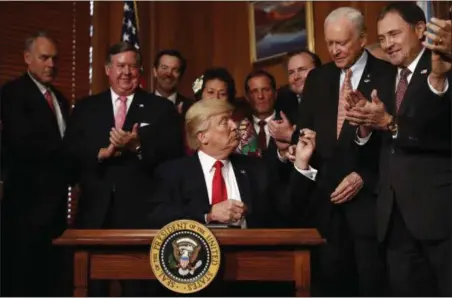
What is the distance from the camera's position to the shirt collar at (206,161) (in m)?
3.46

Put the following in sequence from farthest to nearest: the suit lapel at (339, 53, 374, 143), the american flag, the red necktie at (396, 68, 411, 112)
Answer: the american flag < the suit lapel at (339, 53, 374, 143) < the red necktie at (396, 68, 411, 112)

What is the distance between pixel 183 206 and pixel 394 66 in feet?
4.25

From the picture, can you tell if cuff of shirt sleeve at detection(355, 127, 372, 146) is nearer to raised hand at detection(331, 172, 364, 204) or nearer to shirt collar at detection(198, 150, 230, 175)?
raised hand at detection(331, 172, 364, 204)

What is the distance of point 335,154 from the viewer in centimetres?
358

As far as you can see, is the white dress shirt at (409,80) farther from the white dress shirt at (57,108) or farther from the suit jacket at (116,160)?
the white dress shirt at (57,108)

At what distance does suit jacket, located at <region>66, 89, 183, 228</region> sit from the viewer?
4020 millimetres

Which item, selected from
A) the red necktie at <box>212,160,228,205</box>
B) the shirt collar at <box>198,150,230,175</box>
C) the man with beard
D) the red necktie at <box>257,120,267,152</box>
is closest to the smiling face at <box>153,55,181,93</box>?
the man with beard

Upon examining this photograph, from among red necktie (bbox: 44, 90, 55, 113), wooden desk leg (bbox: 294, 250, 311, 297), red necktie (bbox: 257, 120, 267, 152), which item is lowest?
wooden desk leg (bbox: 294, 250, 311, 297)

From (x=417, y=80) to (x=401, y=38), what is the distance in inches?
10.6

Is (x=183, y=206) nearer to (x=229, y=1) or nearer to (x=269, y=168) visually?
(x=269, y=168)

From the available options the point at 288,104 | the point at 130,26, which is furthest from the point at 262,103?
the point at 130,26

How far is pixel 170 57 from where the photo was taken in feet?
15.9

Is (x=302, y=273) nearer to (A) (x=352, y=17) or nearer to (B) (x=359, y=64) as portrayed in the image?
(B) (x=359, y=64)

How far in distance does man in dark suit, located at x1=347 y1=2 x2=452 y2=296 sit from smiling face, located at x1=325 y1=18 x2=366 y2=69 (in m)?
0.28
